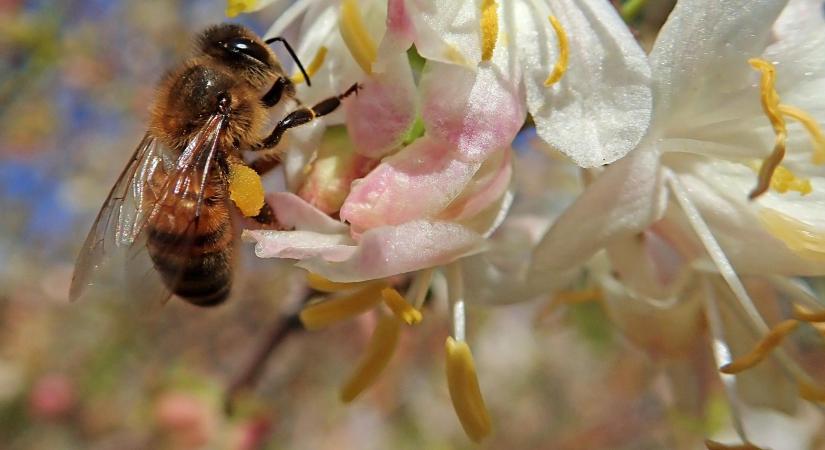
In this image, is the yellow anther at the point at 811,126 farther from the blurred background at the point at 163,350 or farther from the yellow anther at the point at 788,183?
the blurred background at the point at 163,350

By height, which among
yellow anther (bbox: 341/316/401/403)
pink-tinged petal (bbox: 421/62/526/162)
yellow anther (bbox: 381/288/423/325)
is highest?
pink-tinged petal (bbox: 421/62/526/162)

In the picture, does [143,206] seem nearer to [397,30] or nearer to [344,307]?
[344,307]

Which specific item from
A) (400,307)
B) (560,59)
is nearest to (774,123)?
(560,59)

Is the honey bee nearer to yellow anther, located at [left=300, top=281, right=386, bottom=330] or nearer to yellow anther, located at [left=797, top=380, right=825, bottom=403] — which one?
yellow anther, located at [left=300, top=281, right=386, bottom=330]

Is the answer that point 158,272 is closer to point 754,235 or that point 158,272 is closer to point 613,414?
point 754,235

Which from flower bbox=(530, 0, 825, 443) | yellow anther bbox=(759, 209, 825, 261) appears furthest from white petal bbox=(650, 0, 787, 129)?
yellow anther bbox=(759, 209, 825, 261)

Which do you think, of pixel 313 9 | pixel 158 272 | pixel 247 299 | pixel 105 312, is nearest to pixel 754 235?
pixel 313 9

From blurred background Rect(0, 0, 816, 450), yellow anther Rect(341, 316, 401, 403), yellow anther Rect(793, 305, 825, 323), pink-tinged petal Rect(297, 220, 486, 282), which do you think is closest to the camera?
pink-tinged petal Rect(297, 220, 486, 282)

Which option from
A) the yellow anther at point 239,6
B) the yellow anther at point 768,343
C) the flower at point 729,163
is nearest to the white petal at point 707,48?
the flower at point 729,163
